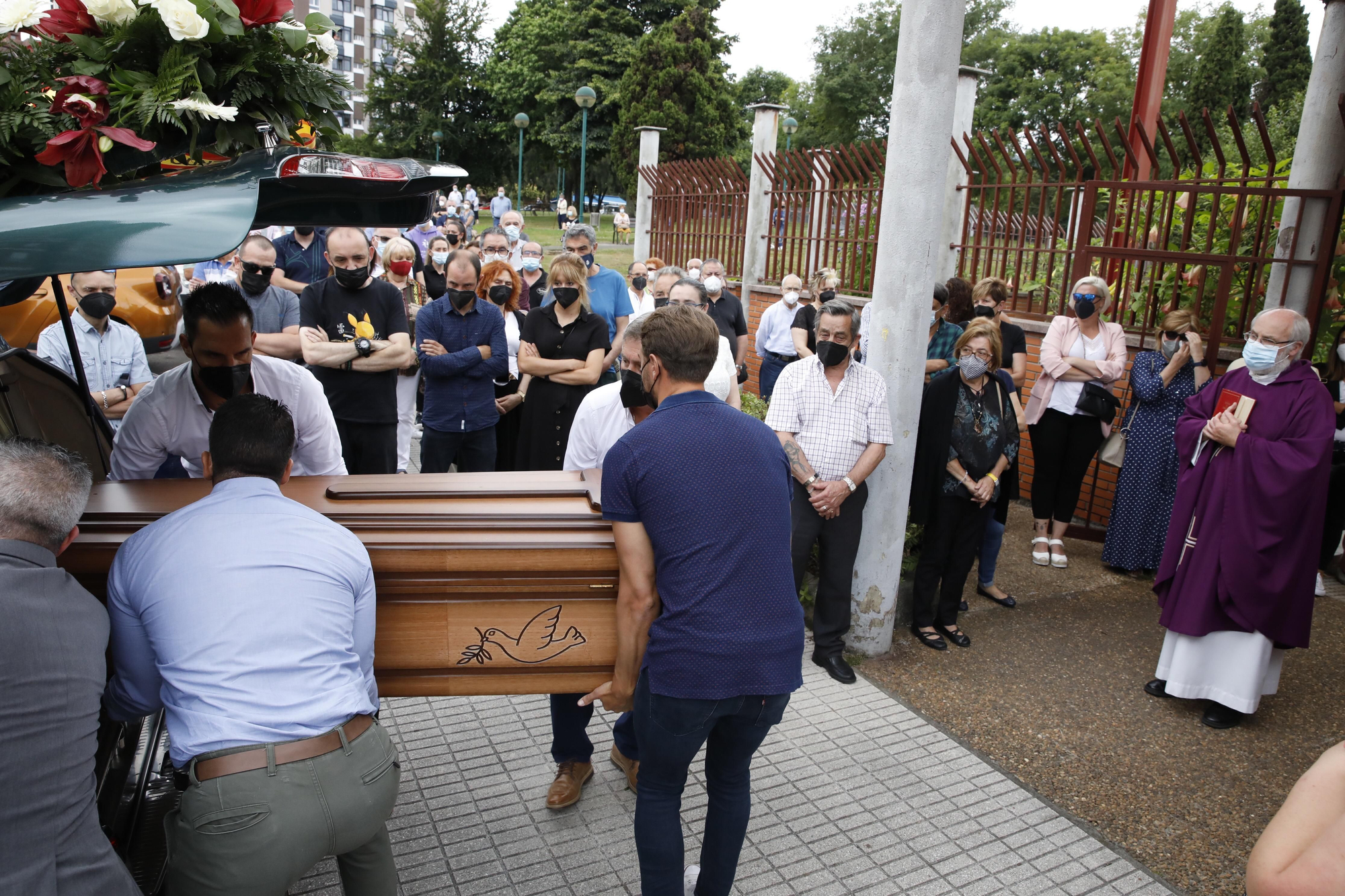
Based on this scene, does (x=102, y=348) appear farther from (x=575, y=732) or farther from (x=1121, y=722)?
(x=1121, y=722)

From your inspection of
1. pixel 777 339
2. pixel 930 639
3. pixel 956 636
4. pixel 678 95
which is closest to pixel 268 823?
pixel 930 639

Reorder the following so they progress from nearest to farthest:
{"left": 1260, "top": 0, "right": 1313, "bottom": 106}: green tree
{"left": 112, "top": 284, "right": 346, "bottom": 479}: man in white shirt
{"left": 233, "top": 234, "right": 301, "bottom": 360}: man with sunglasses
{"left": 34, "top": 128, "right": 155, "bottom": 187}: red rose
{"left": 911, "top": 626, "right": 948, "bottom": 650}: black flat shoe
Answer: {"left": 34, "top": 128, "right": 155, "bottom": 187}: red rose < {"left": 112, "top": 284, "right": 346, "bottom": 479}: man in white shirt < {"left": 911, "top": 626, "right": 948, "bottom": 650}: black flat shoe < {"left": 233, "top": 234, "right": 301, "bottom": 360}: man with sunglasses < {"left": 1260, "top": 0, "right": 1313, "bottom": 106}: green tree

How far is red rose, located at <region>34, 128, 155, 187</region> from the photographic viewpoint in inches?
69.7

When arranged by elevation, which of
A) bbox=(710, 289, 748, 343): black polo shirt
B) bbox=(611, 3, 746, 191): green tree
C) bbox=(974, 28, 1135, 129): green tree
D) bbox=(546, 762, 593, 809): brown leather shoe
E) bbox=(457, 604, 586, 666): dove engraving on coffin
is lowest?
bbox=(546, 762, 593, 809): brown leather shoe

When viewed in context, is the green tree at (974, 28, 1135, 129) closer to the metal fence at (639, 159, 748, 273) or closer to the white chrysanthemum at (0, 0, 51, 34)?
the metal fence at (639, 159, 748, 273)

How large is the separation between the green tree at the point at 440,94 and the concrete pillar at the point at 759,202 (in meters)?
38.6

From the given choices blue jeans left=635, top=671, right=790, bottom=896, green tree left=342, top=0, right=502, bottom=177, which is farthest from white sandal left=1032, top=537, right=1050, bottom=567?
green tree left=342, top=0, right=502, bottom=177

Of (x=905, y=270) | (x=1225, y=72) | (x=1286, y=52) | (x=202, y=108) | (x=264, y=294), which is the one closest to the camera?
(x=202, y=108)

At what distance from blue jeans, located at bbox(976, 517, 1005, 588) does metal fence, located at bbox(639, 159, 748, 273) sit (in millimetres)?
7432

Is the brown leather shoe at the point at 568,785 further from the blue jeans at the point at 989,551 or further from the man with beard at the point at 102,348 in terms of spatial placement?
the blue jeans at the point at 989,551

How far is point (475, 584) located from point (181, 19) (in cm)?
140

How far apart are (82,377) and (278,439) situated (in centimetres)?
134

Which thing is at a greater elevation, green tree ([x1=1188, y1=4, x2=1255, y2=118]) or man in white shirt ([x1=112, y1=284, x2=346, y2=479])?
green tree ([x1=1188, y1=4, x2=1255, y2=118])

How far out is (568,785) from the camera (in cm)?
343
